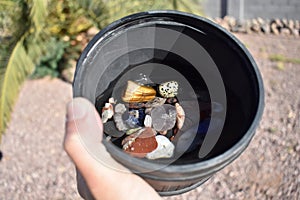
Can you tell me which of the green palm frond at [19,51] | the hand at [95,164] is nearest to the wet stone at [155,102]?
the hand at [95,164]

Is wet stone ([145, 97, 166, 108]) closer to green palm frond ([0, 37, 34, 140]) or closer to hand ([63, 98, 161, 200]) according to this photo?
hand ([63, 98, 161, 200])

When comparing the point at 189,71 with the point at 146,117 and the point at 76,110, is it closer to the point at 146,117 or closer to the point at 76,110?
the point at 146,117

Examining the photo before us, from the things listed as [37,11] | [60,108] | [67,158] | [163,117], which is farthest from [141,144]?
[60,108]

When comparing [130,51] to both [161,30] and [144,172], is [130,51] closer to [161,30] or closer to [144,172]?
[161,30]

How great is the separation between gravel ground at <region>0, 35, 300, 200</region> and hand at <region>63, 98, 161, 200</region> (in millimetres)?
2282

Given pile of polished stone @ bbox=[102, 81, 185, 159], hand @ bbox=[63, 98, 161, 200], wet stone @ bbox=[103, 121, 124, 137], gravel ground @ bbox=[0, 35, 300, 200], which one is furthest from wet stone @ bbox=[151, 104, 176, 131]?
gravel ground @ bbox=[0, 35, 300, 200]

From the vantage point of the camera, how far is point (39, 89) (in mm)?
4820

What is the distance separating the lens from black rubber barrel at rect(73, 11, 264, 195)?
128 centimetres

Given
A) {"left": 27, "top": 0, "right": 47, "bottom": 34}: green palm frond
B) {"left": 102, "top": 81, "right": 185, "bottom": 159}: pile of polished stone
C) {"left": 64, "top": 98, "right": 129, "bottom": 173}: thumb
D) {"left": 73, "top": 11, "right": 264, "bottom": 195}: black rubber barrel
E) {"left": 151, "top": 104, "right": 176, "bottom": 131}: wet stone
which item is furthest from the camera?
{"left": 27, "top": 0, "right": 47, "bottom": 34}: green palm frond

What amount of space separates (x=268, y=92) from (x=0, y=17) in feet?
9.17

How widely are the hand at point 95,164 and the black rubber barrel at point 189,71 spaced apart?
0.04 m

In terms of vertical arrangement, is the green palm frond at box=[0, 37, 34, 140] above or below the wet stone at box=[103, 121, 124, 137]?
below

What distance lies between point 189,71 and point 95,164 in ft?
1.87

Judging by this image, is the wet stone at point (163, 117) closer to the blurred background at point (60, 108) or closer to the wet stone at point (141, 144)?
the wet stone at point (141, 144)
